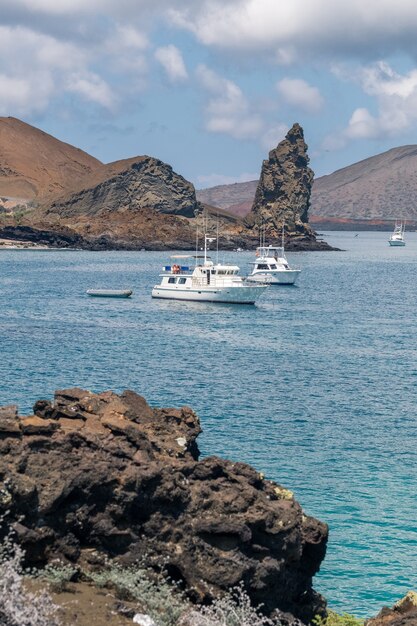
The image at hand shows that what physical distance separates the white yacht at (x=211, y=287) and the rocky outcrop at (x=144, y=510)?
6790 centimetres

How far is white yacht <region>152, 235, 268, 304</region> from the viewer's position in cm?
A: 8212

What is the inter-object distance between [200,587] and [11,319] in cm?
5670

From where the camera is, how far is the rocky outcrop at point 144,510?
12602mm

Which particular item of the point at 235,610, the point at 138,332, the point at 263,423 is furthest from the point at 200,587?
the point at 138,332

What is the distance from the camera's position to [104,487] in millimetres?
12938

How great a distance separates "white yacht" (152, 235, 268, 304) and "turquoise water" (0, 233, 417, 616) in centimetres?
138

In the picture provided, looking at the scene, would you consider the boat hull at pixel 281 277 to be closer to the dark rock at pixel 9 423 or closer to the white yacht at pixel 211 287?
the white yacht at pixel 211 287

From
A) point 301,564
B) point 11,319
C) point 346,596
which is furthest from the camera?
point 11,319

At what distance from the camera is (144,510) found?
13086 millimetres

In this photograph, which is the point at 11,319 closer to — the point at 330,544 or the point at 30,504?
the point at 330,544

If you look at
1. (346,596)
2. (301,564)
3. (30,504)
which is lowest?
(346,596)

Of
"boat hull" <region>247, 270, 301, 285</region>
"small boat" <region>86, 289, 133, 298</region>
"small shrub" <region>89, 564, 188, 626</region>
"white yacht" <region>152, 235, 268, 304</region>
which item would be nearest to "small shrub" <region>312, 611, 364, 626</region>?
"small shrub" <region>89, 564, 188, 626</region>

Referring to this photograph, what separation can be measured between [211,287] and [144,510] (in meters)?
69.9

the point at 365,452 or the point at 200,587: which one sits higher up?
the point at 200,587
